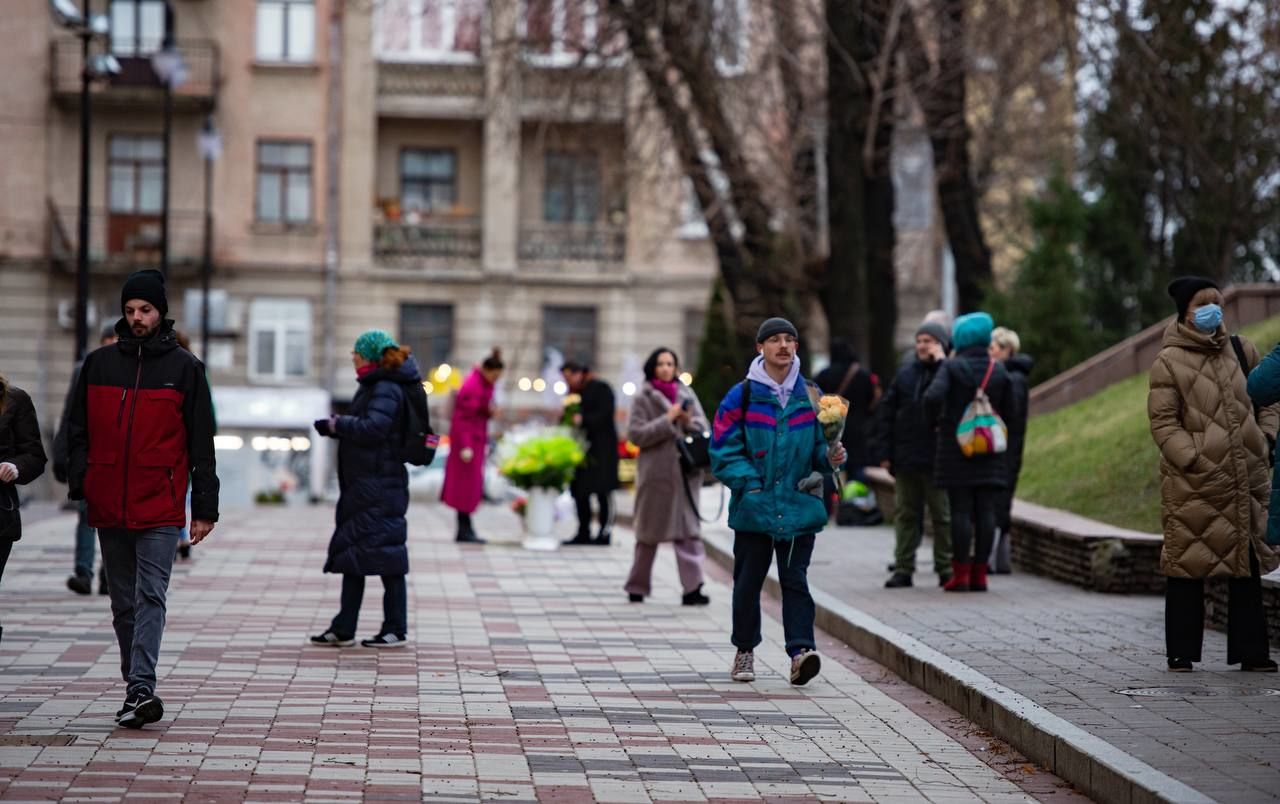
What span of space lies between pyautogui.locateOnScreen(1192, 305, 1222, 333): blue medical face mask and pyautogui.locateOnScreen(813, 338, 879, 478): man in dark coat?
13.0 meters

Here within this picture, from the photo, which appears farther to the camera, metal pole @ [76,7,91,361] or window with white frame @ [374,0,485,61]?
window with white frame @ [374,0,485,61]

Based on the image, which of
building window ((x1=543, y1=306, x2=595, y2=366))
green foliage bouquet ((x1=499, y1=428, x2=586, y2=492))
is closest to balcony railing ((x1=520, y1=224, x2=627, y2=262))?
building window ((x1=543, y1=306, x2=595, y2=366))

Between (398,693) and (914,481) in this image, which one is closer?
(398,693)

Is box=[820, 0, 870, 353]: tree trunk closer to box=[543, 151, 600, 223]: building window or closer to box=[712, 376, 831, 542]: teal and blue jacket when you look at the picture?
box=[712, 376, 831, 542]: teal and blue jacket

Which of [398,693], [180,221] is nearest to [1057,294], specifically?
[398,693]

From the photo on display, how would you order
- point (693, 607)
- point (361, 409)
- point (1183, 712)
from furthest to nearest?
point (693, 607)
point (361, 409)
point (1183, 712)

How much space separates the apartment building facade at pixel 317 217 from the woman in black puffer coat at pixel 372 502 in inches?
1342

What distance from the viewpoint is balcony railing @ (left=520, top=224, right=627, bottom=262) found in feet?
164

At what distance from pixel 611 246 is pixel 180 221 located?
31.7ft

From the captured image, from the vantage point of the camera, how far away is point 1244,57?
26156mm

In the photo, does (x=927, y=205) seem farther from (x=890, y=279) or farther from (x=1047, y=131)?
(x=890, y=279)

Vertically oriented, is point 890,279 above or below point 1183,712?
→ above

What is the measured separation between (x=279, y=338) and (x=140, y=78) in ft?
21.3

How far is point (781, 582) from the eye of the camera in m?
11.7
